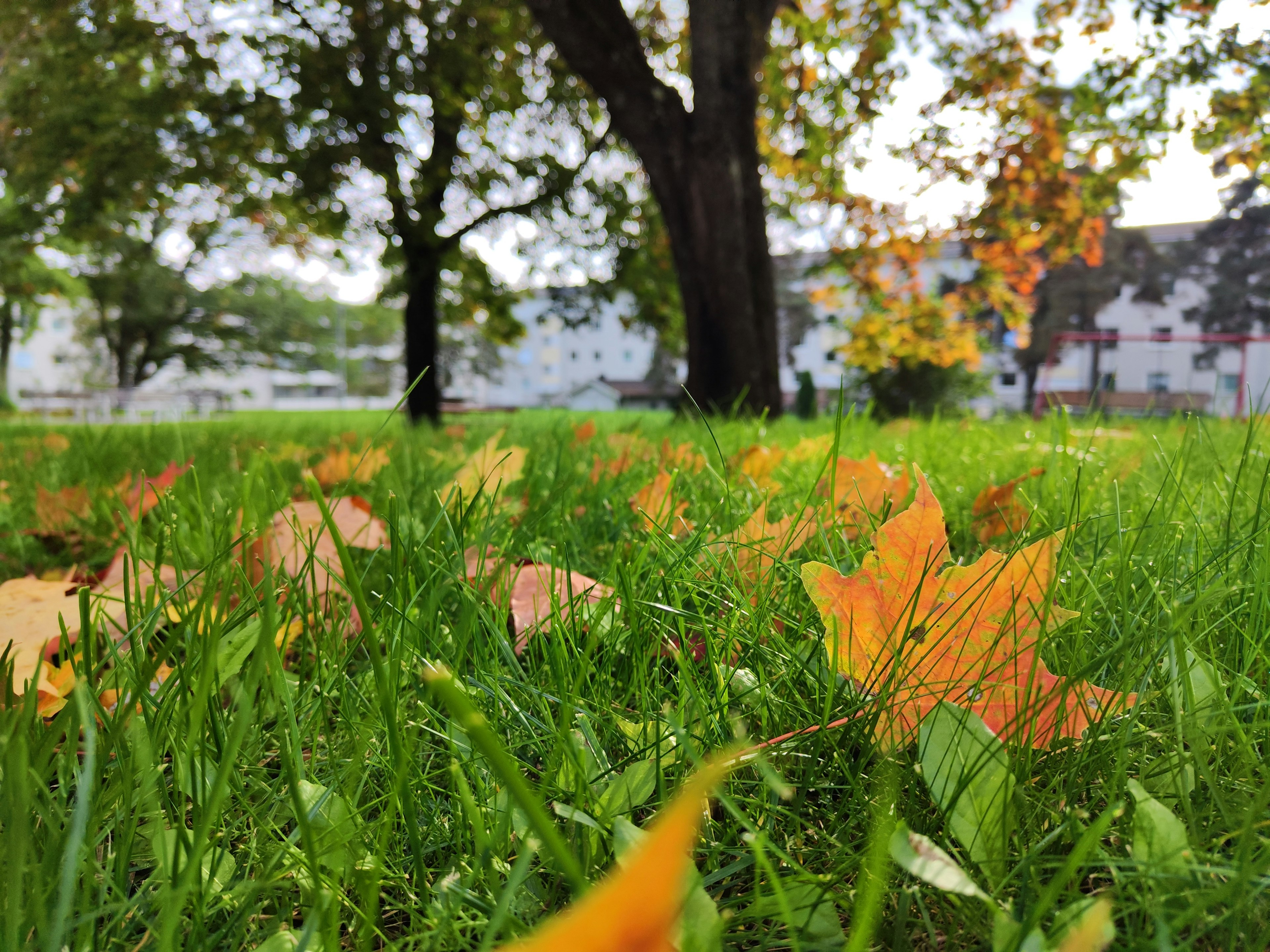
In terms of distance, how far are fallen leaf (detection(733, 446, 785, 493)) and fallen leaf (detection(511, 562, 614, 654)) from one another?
0.61m

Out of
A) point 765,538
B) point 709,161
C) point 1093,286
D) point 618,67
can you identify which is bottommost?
point 765,538

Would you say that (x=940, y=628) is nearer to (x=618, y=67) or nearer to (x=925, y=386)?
(x=618, y=67)

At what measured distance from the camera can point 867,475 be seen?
1.10m

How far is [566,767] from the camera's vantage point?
0.50 metres

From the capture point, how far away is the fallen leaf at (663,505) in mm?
876

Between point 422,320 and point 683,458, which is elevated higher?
point 422,320

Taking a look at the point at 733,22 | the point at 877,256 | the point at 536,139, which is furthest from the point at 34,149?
the point at 877,256

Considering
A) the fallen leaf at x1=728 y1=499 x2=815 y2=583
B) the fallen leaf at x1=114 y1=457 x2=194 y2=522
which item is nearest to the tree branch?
the fallen leaf at x1=114 y1=457 x2=194 y2=522

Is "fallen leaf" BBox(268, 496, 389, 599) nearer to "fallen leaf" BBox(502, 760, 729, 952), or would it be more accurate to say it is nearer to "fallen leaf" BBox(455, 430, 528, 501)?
"fallen leaf" BBox(455, 430, 528, 501)

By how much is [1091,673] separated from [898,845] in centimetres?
27

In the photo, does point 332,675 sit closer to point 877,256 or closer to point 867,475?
point 867,475

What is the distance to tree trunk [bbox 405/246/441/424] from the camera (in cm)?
952

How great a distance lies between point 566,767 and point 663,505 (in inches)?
17.8

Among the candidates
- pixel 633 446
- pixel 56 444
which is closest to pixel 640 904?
pixel 633 446
